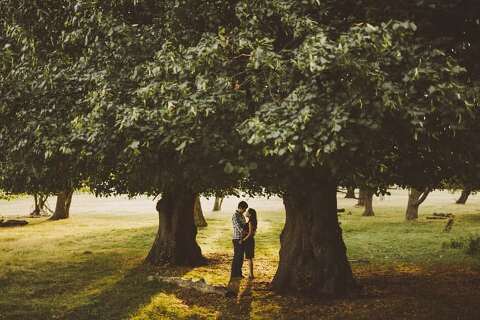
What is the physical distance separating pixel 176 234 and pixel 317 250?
8.44m

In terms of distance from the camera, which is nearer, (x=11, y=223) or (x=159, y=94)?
(x=159, y=94)

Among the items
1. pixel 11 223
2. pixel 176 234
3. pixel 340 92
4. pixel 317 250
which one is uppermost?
pixel 340 92

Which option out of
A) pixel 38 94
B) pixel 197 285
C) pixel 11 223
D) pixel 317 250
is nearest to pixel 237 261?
pixel 197 285

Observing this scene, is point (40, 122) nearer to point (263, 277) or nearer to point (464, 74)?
point (464, 74)

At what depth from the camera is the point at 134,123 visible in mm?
9719

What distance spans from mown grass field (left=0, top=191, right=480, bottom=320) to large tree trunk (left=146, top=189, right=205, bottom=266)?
87 centimetres

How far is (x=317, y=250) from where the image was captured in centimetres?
1524

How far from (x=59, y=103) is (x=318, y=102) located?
6.47m

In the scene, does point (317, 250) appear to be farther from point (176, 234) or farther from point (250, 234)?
point (176, 234)

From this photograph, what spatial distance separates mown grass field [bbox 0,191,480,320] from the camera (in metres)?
14.0

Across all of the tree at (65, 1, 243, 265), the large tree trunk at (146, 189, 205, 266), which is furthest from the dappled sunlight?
the large tree trunk at (146, 189, 205, 266)

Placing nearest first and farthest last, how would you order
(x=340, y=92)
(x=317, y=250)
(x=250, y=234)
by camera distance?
(x=340, y=92), (x=317, y=250), (x=250, y=234)

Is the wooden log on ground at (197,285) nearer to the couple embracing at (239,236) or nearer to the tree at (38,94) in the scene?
the couple embracing at (239,236)

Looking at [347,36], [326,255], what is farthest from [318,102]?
[326,255]
